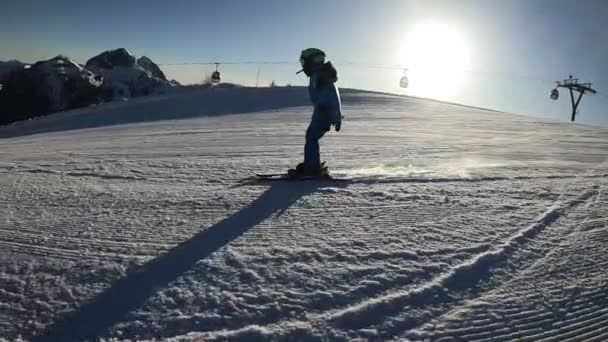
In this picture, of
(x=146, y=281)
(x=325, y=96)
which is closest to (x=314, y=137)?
(x=325, y=96)

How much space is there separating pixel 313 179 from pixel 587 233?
10.6 ft

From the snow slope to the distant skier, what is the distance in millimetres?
476

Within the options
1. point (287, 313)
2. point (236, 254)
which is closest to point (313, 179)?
point (236, 254)

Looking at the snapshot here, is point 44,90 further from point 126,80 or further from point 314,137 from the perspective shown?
point 314,137

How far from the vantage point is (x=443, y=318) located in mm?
2896

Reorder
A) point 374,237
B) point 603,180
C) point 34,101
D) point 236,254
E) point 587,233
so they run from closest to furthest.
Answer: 1. point 236,254
2. point 374,237
3. point 587,233
4. point 603,180
5. point 34,101

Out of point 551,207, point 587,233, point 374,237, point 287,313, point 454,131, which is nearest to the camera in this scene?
point 287,313

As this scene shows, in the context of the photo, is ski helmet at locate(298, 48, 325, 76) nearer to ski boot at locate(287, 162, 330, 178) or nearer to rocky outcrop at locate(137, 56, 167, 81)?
ski boot at locate(287, 162, 330, 178)

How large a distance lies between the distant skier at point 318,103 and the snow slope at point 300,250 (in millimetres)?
476

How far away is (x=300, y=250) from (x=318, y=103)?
3.20 meters

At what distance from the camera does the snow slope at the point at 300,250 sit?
112 inches

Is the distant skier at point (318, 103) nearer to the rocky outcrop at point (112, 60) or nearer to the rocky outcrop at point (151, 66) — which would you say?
the rocky outcrop at point (112, 60)

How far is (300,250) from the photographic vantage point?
386 cm

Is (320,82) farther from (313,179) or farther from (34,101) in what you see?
(34,101)
